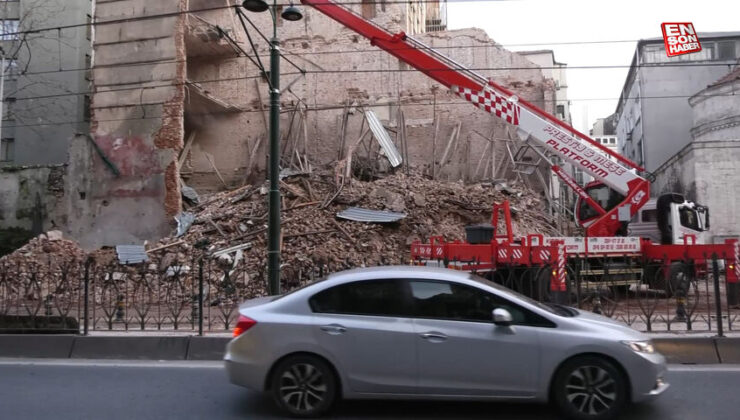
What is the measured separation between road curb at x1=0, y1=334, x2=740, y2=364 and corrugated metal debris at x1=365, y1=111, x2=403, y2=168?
14.9 meters

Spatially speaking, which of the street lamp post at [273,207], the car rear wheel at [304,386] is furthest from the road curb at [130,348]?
the car rear wheel at [304,386]

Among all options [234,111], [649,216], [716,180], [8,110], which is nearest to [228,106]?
[234,111]

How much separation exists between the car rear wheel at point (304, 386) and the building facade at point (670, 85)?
3394cm

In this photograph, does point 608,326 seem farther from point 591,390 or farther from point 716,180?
point 716,180

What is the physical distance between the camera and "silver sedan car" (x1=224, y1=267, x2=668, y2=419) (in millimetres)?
5102

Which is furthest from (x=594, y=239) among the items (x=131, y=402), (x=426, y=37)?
(x=426, y=37)

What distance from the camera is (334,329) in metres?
5.28

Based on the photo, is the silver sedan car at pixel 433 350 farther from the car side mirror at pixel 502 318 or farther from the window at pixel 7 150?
the window at pixel 7 150

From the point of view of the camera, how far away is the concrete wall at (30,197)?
24.7 m

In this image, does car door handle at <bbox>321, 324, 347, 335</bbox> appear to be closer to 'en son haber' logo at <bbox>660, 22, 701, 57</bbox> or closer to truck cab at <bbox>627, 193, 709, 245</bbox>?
truck cab at <bbox>627, 193, 709, 245</bbox>

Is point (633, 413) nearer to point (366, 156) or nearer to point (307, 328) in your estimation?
point (307, 328)

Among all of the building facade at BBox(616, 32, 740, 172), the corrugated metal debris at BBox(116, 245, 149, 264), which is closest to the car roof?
the corrugated metal debris at BBox(116, 245, 149, 264)

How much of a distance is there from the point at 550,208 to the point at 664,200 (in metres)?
7.53

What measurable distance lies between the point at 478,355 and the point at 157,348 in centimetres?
526
